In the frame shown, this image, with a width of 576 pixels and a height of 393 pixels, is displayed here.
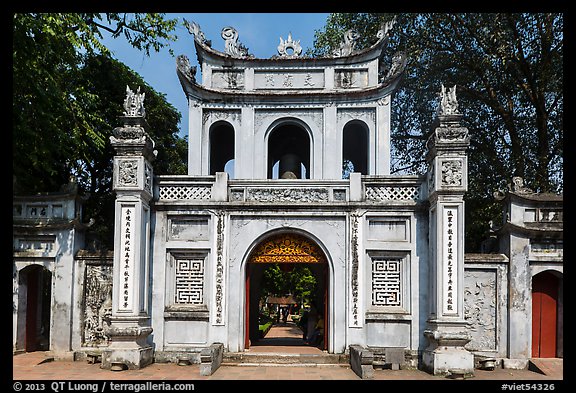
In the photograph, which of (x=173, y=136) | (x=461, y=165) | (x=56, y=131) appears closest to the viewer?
(x=461, y=165)

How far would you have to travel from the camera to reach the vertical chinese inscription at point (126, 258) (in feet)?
35.7

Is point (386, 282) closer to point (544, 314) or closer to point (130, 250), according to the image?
point (544, 314)

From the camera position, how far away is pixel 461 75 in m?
20.5

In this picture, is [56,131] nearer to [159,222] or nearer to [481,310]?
[159,222]

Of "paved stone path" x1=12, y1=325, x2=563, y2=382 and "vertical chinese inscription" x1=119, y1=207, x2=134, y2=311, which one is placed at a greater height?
"vertical chinese inscription" x1=119, y1=207, x2=134, y2=311

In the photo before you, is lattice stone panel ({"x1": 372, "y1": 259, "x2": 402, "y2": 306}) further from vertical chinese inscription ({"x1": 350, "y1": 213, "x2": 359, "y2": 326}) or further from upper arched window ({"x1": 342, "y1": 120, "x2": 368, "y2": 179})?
upper arched window ({"x1": 342, "y1": 120, "x2": 368, "y2": 179})

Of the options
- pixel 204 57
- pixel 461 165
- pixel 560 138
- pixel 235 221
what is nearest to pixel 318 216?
pixel 235 221

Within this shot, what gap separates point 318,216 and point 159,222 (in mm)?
3571

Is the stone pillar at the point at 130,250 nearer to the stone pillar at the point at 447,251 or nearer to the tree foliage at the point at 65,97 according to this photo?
the tree foliage at the point at 65,97

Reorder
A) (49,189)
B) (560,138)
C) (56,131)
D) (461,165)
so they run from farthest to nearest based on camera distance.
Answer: (560,138), (49,189), (56,131), (461,165)

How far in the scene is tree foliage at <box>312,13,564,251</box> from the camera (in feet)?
59.3

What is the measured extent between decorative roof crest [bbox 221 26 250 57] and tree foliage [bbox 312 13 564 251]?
694 cm

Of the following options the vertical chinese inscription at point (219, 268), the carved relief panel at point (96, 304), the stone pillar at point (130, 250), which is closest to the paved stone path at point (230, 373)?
the stone pillar at point (130, 250)

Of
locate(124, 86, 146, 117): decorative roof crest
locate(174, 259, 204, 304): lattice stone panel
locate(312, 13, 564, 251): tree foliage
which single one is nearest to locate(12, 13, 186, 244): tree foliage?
locate(124, 86, 146, 117): decorative roof crest
